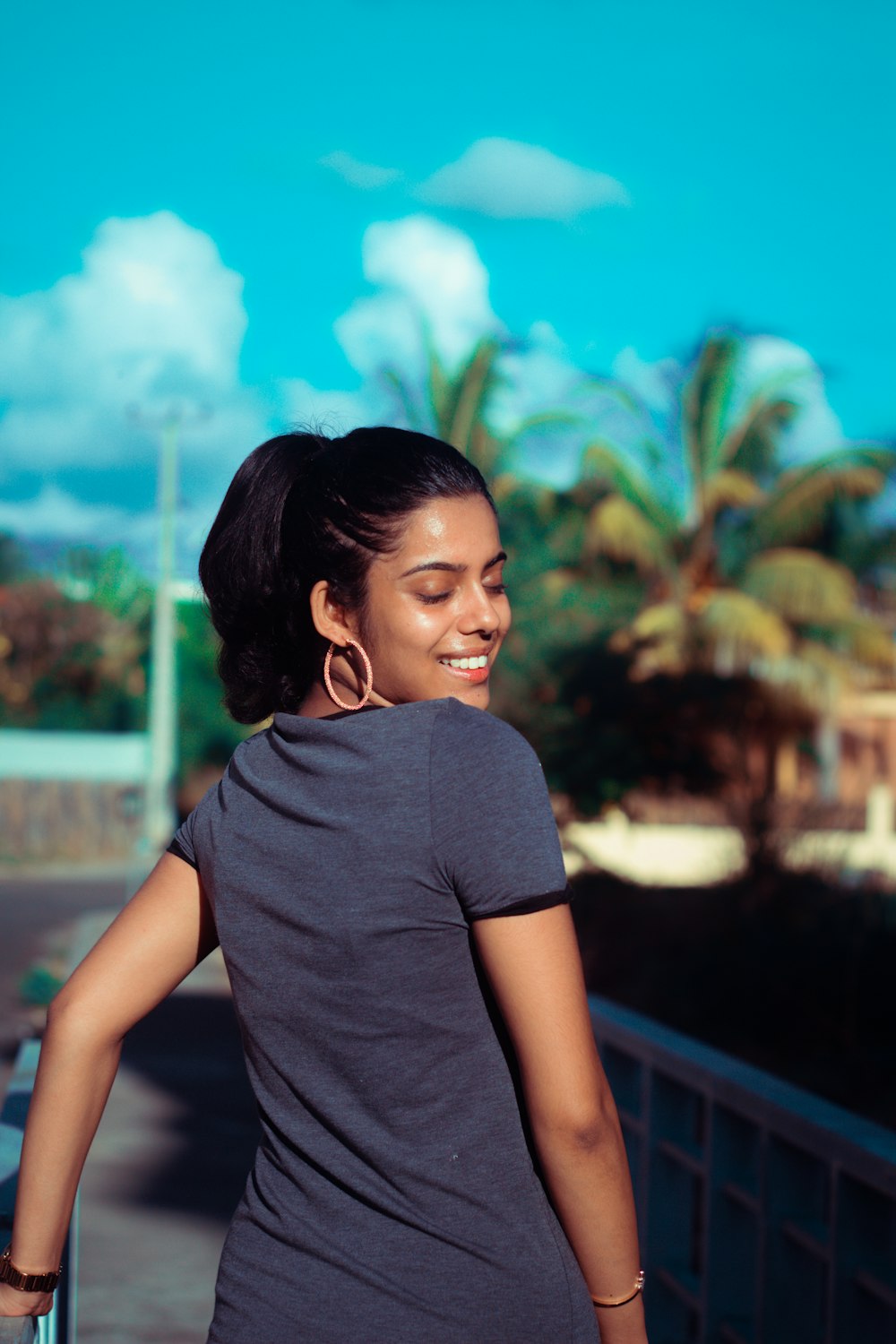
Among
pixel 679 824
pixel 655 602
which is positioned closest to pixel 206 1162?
pixel 679 824

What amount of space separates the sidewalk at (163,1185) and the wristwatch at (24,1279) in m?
2.91

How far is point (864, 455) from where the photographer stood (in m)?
21.5

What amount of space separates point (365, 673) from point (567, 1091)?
1.57 ft

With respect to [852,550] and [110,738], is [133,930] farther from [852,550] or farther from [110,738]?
[110,738]

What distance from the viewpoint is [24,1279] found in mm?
1602

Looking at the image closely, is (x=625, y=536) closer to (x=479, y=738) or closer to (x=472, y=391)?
(x=472, y=391)

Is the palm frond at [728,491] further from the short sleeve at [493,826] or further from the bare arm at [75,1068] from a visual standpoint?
the short sleeve at [493,826]

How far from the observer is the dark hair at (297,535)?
1525mm

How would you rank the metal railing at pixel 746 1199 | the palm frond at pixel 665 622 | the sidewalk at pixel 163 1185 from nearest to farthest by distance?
the metal railing at pixel 746 1199, the sidewalk at pixel 163 1185, the palm frond at pixel 665 622

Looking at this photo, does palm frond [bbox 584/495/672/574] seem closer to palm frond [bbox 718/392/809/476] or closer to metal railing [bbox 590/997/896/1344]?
palm frond [bbox 718/392/809/476]

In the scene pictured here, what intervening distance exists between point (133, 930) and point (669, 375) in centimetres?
2162

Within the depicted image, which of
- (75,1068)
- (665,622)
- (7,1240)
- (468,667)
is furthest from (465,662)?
(665,622)

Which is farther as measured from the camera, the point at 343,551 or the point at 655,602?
the point at 655,602

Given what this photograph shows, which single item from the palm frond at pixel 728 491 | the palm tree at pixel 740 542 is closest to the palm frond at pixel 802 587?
the palm tree at pixel 740 542
